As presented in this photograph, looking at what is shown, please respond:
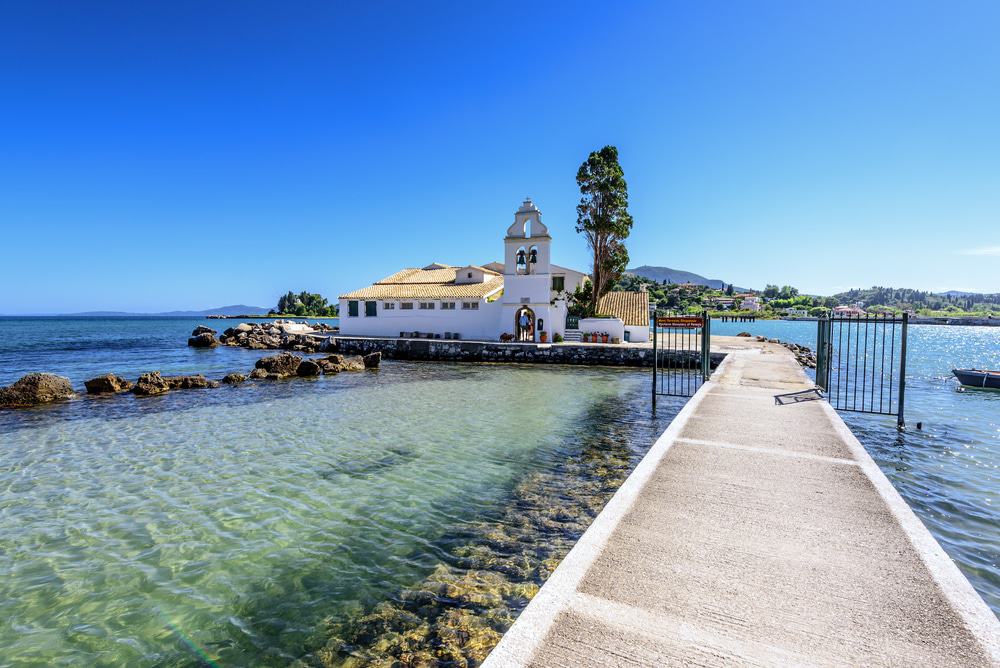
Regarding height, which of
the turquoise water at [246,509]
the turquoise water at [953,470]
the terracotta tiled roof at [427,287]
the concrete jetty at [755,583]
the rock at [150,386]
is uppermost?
the terracotta tiled roof at [427,287]

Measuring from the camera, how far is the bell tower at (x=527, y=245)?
27.9 metres

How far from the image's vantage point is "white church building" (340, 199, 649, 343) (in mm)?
28672

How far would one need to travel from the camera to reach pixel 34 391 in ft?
48.3

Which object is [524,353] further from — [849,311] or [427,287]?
[849,311]

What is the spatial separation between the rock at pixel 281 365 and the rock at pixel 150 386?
433 cm

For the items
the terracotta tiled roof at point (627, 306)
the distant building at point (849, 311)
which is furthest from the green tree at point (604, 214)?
the distant building at point (849, 311)

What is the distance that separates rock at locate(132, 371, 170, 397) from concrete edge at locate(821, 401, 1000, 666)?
19.7 meters

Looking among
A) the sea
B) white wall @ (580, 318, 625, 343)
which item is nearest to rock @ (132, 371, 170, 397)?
the sea

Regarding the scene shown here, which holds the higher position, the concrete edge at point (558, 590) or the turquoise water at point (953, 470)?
the concrete edge at point (558, 590)

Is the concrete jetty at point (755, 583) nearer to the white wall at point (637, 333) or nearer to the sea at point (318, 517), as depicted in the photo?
the sea at point (318, 517)

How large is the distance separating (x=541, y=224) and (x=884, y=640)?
87.5 feet

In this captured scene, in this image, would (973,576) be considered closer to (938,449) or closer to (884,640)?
(884,640)

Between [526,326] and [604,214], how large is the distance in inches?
367

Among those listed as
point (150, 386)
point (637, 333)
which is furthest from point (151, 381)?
point (637, 333)
